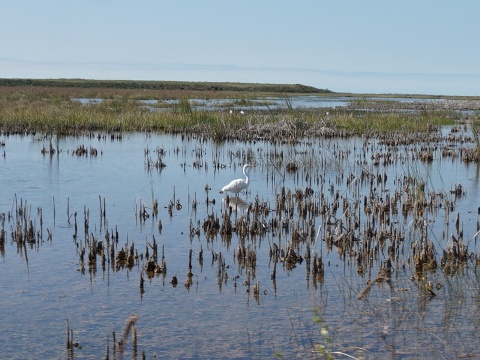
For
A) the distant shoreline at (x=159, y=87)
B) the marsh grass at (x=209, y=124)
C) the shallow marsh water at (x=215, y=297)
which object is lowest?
the shallow marsh water at (x=215, y=297)

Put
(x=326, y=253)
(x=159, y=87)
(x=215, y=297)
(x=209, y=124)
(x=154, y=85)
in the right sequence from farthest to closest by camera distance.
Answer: (x=154, y=85)
(x=159, y=87)
(x=209, y=124)
(x=326, y=253)
(x=215, y=297)

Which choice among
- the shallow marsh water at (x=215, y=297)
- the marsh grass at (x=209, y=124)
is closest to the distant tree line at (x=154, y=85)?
the marsh grass at (x=209, y=124)

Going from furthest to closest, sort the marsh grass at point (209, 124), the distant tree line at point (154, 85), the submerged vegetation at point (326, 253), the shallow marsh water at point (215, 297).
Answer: the distant tree line at point (154, 85)
the marsh grass at point (209, 124)
the submerged vegetation at point (326, 253)
the shallow marsh water at point (215, 297)

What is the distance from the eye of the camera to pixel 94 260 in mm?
9055

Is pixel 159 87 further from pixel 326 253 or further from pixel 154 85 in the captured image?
pixel 326 253

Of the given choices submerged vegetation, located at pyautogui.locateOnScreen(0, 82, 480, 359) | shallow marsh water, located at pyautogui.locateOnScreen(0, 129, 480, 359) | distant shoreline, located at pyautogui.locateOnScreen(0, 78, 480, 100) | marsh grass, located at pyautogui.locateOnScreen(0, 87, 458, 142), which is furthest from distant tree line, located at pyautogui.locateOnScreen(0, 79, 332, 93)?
shallow marsh water, located at pyautogui.locateOnScreen(0, 129, 480, 359)

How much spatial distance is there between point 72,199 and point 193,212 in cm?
271

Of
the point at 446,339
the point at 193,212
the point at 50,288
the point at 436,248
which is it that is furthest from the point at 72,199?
the point at 446,339

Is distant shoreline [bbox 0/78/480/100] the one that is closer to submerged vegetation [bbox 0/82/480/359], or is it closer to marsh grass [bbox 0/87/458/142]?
marsh grass [bbox 0/87/458/142]

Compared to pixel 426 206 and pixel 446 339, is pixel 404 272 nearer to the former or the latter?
pixel 446 339

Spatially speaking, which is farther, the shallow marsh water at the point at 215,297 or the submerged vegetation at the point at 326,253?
the submerged vegetation at the point at 326,253

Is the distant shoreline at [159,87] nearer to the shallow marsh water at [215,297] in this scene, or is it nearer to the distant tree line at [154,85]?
the distant tree line at [154,85]

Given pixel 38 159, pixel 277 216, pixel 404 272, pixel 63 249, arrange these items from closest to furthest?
pixel 404 272
pixel 63 249
pixel 277 216
pixel 38 159

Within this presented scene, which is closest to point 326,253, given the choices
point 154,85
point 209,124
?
point 209,124
